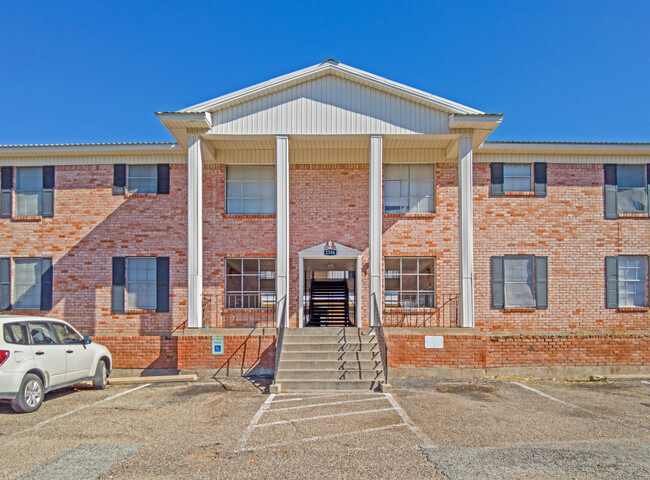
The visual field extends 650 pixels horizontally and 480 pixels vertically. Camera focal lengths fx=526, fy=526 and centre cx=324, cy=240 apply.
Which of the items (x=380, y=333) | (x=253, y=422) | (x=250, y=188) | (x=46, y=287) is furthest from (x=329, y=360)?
(x=46, y=287)

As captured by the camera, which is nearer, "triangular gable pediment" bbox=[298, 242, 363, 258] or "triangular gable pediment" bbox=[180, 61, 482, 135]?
"triangular gable pediment" bbox=[180, 61, 482, 135]

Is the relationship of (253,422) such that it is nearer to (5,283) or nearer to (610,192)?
(5,283)

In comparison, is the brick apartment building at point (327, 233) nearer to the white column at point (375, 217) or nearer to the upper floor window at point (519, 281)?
the upper floor window at point (519, 281)

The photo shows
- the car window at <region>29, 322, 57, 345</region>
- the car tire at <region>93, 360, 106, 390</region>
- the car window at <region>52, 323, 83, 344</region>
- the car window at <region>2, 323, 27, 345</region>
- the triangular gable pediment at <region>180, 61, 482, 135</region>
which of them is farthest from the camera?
the triangular gable pediment at <region>180, 61, 482, 135</region>

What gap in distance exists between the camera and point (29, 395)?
28.3ft

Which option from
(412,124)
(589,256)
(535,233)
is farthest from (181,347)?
(589,256)

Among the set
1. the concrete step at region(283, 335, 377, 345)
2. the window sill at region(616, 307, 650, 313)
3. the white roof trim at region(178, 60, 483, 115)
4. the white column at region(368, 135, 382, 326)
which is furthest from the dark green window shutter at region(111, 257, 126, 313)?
the window sill at region(616, 307, 650, 313)

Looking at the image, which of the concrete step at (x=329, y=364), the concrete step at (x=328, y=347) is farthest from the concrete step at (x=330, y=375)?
the concrete step at (x=328, y=347)

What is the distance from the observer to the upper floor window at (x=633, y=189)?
14641mm

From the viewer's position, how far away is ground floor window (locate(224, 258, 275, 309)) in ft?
47.5

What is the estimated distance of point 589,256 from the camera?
14438mm

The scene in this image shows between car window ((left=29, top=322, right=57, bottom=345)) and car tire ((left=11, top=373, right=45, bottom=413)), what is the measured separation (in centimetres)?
65

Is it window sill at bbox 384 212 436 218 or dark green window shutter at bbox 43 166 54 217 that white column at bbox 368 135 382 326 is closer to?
window sill at bbox 384 212 436 218

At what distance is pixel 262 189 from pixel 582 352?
9.34 metres
